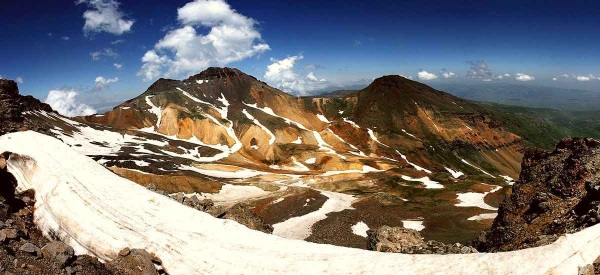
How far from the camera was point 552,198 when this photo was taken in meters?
26.8

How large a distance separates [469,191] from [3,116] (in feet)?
340

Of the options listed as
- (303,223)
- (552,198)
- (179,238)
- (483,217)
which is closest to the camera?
(179,238)

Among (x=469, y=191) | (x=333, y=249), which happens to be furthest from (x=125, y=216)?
(x=469, y=191)

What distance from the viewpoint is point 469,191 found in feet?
330

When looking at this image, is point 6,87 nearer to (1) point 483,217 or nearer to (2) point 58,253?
(2) point 58,253

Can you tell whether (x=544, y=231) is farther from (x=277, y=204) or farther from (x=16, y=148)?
(x=277, y=204)

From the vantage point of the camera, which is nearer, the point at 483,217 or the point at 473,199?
the point at 483,217

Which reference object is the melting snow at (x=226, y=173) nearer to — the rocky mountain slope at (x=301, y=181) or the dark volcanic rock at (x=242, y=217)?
the rocky mountain slope at (x=301, y=181)

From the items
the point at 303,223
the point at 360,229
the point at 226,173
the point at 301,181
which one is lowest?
the point at 301,181

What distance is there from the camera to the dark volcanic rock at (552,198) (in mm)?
20047

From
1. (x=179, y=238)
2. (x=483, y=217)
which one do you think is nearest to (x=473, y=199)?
(x=483, y=217)

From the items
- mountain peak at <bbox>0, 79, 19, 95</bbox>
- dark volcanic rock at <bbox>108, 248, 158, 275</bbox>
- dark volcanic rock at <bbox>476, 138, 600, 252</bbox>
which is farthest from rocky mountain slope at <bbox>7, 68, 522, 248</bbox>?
mountain peak at <bbox>0, 79, 19, 95</bbox>

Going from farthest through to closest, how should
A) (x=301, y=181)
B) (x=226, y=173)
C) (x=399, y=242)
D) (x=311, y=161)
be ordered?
(x=311, y=161), (x=226, y=173), (x=301, y=181), (x=399, y=242)

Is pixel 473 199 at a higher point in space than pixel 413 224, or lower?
lower
